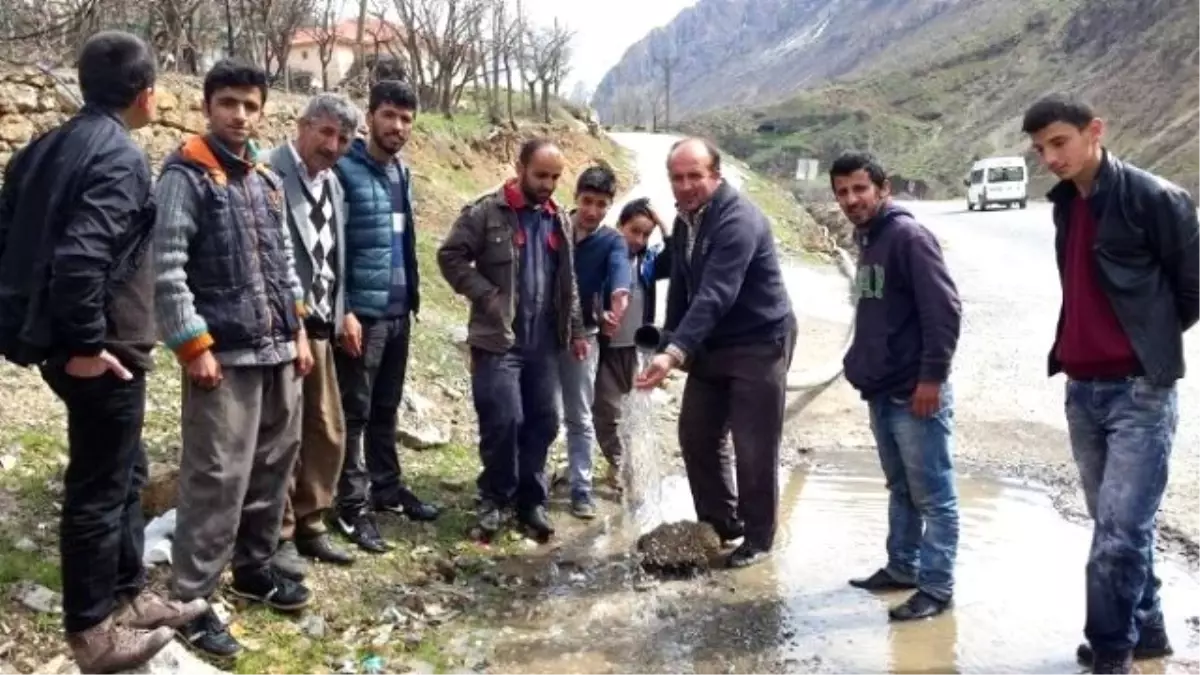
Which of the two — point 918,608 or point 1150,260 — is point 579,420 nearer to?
point 918,608

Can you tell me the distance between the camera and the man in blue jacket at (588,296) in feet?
18.5

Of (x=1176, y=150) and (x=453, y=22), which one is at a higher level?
(x=453, y=22)

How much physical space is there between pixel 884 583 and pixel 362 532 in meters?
2.33

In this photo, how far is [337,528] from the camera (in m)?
5.03

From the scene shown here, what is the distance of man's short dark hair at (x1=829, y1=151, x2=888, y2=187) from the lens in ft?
14.9

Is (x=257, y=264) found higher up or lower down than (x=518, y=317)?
higher up

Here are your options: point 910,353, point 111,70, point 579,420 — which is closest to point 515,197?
point 579,420

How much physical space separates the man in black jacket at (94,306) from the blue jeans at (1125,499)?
3030mm

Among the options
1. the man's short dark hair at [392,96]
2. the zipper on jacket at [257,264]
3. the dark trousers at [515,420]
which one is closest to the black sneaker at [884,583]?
the dark trousers at [515,420]

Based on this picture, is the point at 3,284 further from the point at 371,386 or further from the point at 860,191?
the point at 860,191

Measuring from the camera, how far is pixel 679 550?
16.6 feet

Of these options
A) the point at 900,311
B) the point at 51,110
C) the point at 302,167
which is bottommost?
the point at 900,311

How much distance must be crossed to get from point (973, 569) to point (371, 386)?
290 cm

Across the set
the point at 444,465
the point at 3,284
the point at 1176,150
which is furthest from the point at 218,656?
the point at 1176,150
